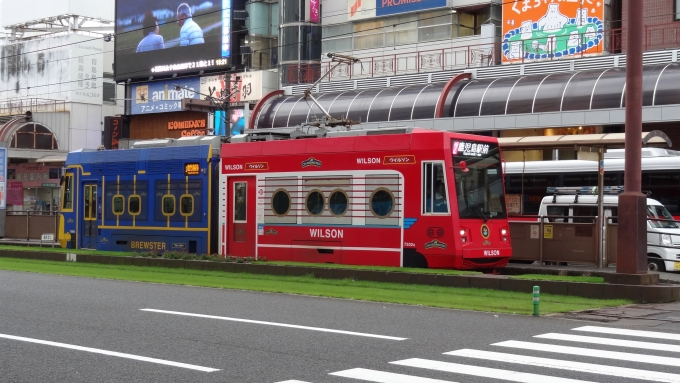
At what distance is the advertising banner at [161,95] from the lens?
197ft

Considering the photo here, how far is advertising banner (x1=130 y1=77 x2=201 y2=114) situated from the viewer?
60031mm

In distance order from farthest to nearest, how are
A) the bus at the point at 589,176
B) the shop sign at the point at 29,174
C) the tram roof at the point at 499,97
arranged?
the shop sign at the point at 29,174 → the tram roof at the point at 499,97 → the bus at the point at 589,176

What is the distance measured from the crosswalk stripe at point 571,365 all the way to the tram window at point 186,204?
1751 cm

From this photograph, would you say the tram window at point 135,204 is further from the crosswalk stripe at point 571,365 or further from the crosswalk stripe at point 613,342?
the crosswalk stripe at point 571,365

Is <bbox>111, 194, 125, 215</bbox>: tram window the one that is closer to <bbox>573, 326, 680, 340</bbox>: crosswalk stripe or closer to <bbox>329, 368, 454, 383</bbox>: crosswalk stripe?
<bbox>573, 326, 680, 340</bbox>: crosswalk stripe

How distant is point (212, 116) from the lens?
58.6 meters

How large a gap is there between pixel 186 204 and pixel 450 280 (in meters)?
11.1

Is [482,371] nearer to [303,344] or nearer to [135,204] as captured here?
[303,344]

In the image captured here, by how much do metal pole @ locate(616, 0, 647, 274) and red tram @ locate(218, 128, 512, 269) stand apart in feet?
14.9

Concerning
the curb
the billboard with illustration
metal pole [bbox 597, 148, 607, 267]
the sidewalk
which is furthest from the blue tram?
the billboard with illustration

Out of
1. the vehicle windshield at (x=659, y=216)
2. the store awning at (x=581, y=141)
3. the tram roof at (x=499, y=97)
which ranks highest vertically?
the tram roof at (x=499, y=97)

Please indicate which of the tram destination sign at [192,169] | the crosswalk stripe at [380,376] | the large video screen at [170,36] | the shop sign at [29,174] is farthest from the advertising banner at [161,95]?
the crosswalk stripe at [380,376]

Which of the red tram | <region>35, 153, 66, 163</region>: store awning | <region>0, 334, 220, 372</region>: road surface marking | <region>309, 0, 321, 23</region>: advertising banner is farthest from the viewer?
<region>35, 153, 66, 163</region>: store awning

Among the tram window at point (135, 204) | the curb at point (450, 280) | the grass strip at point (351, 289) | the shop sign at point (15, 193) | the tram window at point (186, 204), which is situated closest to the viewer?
the grass strip at point (351, 289)
